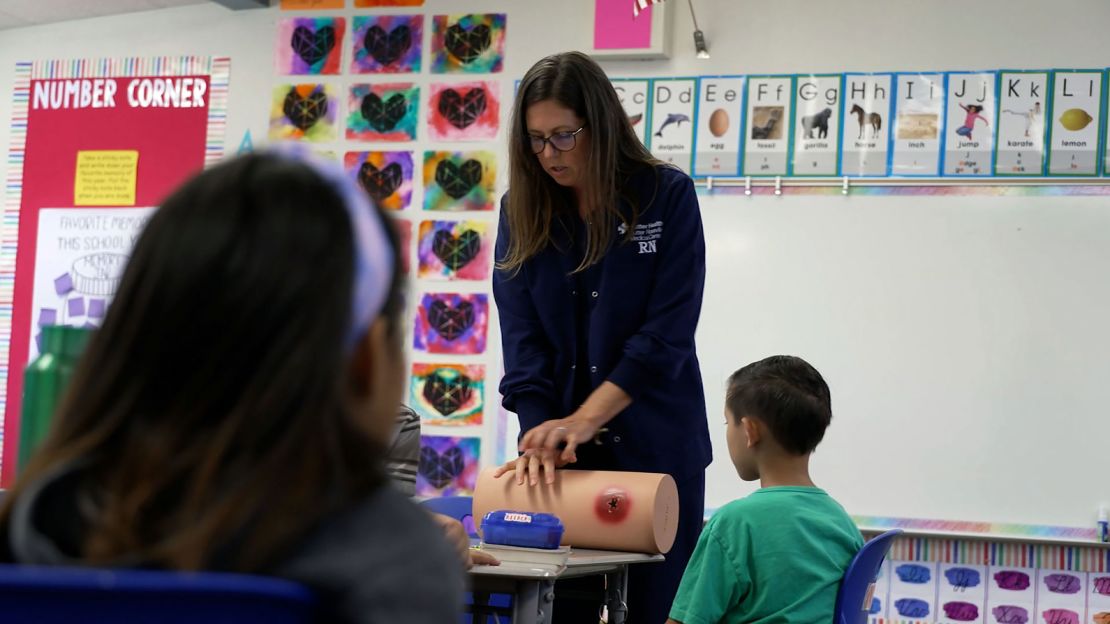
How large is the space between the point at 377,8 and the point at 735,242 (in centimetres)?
161

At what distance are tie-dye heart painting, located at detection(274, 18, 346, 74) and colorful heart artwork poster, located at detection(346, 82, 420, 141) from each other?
157 millimetres

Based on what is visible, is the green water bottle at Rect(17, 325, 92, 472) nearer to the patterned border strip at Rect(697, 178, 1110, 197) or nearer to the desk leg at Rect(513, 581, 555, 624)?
the desk leg at Rect(513, 581, 555, 624)

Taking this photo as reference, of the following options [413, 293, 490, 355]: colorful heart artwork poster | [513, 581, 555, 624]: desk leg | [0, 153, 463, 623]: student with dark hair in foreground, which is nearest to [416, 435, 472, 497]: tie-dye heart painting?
[413, 293, 490, 355]: colorful heart artwork poster

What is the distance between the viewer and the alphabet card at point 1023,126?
405 cm

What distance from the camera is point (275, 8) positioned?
15.8 ft

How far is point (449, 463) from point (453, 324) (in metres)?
0.50

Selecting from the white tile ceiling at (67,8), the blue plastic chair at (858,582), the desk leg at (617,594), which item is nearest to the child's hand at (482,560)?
the desk leg at (617,594)

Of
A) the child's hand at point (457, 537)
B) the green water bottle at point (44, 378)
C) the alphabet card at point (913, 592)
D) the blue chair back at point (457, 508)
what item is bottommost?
the alphabet card at point (913, 592)

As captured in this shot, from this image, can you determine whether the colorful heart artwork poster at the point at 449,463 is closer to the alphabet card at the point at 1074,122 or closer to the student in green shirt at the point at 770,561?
the alphabet card at the point at 1074,122

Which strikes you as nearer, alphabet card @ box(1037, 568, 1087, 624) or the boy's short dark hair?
the boy's short dark hair

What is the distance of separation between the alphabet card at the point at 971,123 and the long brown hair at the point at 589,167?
2.17 meters

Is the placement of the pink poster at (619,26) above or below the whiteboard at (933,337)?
above

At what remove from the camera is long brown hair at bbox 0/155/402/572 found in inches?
23.7

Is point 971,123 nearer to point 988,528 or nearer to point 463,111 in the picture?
point 988,528
